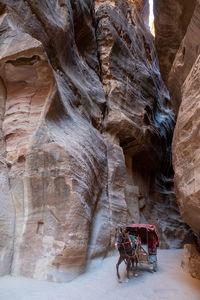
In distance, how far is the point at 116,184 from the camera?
35.9 ft

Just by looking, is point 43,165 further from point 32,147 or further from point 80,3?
point 80,3

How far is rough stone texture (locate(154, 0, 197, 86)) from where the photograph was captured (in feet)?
31.0

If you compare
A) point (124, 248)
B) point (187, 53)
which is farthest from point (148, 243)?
point (187, 53)

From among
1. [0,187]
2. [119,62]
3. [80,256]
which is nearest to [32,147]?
[0,187]

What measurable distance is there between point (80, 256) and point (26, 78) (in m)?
5.79

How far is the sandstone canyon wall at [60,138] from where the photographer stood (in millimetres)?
6406

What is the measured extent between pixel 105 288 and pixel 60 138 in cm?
432

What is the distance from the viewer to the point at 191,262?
688 cm

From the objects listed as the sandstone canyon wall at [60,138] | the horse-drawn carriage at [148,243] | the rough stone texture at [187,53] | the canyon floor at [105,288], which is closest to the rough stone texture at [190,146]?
the rough stone texture at [187,53]

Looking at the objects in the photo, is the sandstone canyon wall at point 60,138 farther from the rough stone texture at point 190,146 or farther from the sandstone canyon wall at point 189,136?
the rough stone texture at point 190,146

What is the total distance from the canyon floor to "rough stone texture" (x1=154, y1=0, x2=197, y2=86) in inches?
373

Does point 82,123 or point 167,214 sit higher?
point 82,123

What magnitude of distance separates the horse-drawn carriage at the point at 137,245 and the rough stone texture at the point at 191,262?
0.95 m

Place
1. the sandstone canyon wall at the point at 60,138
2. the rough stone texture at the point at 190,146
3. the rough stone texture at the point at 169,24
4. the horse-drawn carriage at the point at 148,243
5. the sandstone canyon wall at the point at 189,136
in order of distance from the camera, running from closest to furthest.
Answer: the rough stone texture at the point at 190,146, the sandstone canyon wall at the point at 189,136, the sandstone canyon wall at the point at 60,138, the horse-drawn carriage at the point at 148,243, the rough stone texture at the point at 169,24
